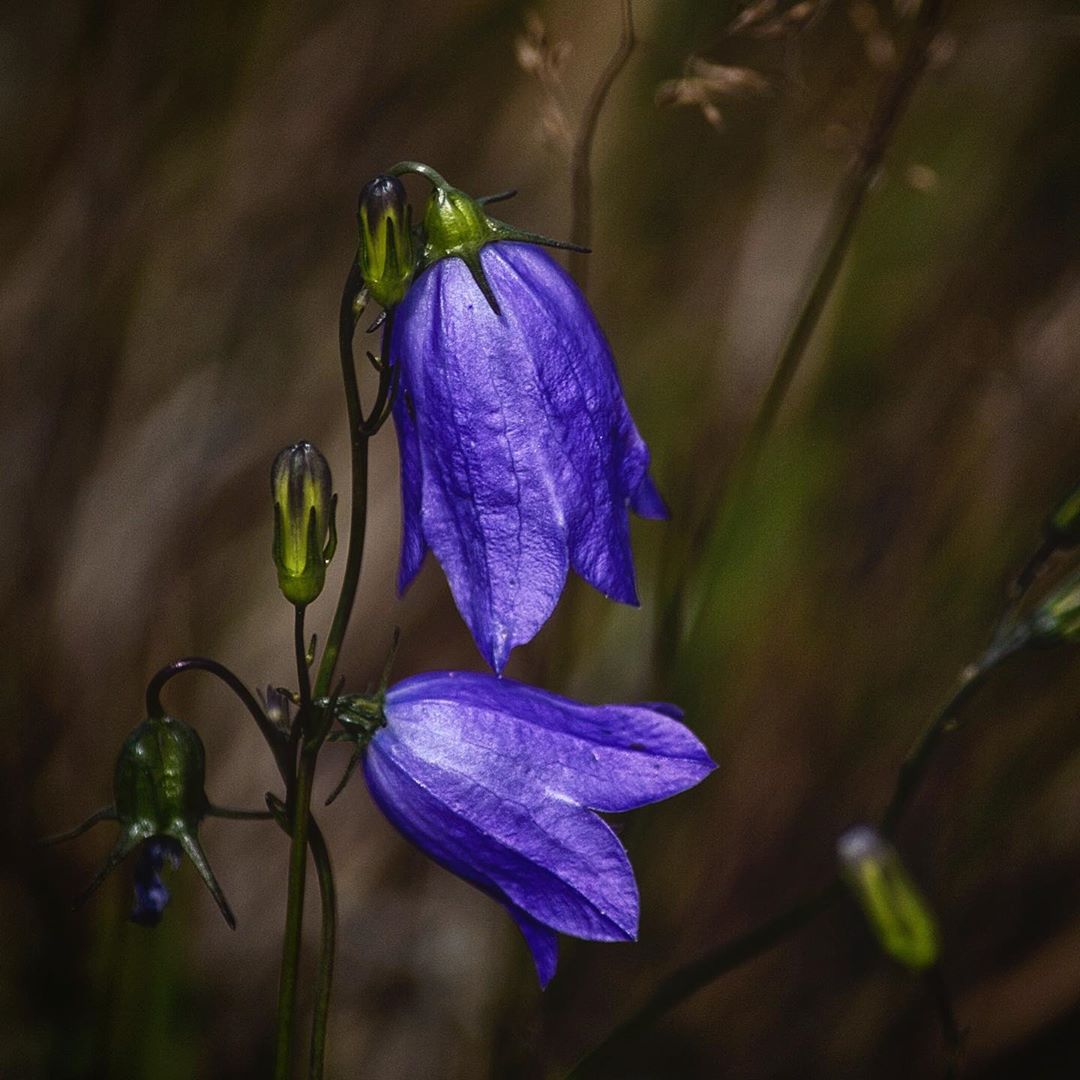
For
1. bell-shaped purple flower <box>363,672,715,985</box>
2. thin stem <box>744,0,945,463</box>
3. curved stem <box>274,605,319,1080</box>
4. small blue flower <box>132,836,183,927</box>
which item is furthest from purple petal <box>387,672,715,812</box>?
thin stem <box>744,0,945,463</box>

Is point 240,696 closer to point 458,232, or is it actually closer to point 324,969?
point 324,969

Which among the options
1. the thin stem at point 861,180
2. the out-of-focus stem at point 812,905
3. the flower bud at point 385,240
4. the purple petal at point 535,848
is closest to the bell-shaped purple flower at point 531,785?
the purple petal at point 535,848

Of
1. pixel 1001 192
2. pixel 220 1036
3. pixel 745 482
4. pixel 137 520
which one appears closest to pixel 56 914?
pixel 220 1036

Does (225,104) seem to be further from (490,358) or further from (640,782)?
(640,782)

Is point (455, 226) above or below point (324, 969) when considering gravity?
above

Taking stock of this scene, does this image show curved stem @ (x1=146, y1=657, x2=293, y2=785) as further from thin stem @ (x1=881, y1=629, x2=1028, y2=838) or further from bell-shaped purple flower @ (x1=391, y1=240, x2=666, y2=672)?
thin stem @ (x1=881, y1=629, x2=1028, y2=838)

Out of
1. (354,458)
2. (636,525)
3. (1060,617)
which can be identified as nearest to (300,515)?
(354,458)

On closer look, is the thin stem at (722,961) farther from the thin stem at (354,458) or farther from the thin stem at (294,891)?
the thin stem at (354,458)
